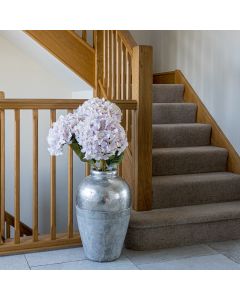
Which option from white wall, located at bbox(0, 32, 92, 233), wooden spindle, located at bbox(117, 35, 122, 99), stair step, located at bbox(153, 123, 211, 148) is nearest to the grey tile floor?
stair step, located at bbox(153, 123, 211, 148)

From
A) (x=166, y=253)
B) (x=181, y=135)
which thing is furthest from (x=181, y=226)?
(x=181, y=135)

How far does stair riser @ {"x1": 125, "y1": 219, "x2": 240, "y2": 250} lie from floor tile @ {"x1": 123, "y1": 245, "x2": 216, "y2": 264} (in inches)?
1.9

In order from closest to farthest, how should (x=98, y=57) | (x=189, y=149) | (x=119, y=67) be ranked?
(x=119, y=67), (x=189, y=149), (x=98, y=57)

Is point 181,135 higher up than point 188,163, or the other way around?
point 181,135

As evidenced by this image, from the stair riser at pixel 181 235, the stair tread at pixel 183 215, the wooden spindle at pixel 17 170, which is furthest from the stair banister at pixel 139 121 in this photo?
Result: the wooden spindle at pixel 17 170

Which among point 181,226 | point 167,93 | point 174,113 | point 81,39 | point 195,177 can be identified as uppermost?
point 81,39

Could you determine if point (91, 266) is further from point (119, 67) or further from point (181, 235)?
point (119, 67)

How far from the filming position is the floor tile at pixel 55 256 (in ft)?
8.66

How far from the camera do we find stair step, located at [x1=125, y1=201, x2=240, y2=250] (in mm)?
2875

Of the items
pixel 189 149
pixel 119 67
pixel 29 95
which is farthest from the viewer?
pixel 29 95

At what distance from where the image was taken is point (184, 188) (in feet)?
10.8

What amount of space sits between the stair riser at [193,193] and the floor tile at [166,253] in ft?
1.39

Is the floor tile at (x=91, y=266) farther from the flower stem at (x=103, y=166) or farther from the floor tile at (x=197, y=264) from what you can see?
the flower stem at (x=103, y=166)

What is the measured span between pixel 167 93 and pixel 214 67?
22.4 inches
